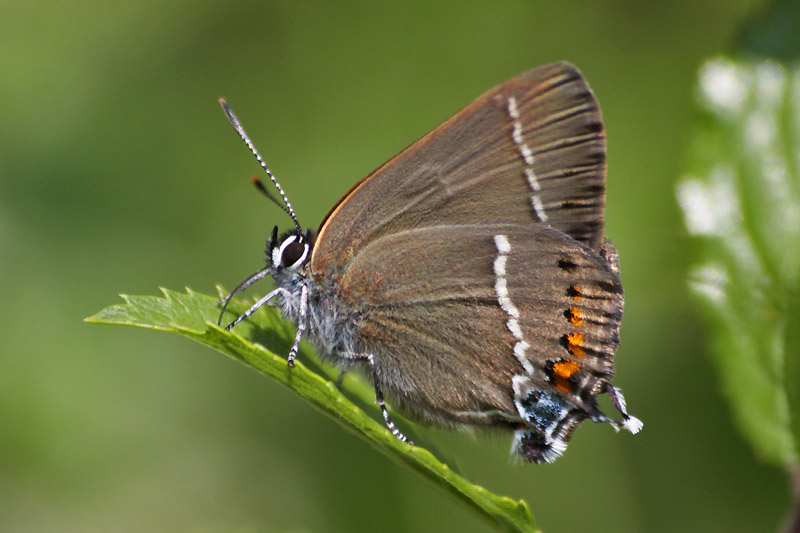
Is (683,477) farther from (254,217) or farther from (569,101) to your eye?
(254,217)

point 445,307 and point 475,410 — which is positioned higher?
point 445,307

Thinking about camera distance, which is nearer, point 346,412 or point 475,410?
point 346,412

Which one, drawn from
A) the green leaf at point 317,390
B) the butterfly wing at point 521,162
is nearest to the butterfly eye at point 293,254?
the butterfly wing at point 521,162

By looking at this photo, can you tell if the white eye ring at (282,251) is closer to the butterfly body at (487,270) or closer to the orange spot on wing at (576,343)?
Answer: the butterfly body at (487,270)

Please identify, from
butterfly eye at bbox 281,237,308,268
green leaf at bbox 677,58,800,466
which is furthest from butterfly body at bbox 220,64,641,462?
green leaf at bbox 677,58,800,466

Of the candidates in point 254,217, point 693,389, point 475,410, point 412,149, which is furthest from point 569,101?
point 254,217

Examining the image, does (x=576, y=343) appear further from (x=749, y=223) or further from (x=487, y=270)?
(x=749, y=223)
